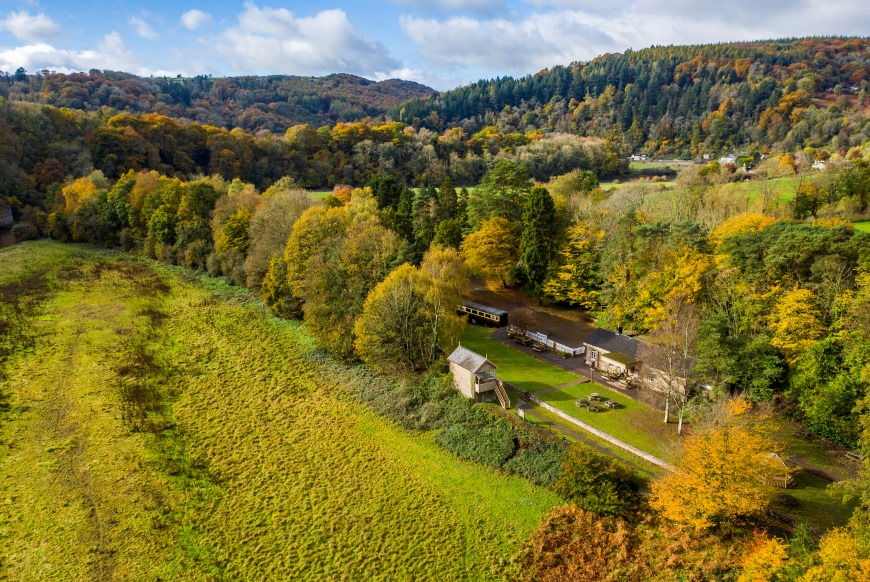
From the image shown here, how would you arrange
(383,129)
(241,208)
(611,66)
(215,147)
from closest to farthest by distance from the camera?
(241,208)
(215,147)
(383,129)
(611,66)

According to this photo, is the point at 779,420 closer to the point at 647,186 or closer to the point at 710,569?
the point at 710,569

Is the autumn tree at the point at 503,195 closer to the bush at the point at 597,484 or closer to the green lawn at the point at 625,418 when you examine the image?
the green lawn at the point at 625,418

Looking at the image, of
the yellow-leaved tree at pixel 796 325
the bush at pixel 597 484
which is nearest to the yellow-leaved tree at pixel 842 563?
the bush at pixel 597 484

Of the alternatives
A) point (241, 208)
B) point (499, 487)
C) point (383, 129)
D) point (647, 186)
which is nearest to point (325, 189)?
point (383, 129)

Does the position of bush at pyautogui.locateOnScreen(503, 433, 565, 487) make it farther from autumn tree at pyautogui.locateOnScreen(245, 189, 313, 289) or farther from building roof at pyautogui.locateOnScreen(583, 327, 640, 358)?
autumn tree at pyautogui.locateOnScreen(245, 189, 313, 289)

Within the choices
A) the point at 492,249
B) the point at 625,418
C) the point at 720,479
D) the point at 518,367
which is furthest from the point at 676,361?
the point at 492,249

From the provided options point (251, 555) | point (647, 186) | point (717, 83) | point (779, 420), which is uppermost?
point (717, 83)
